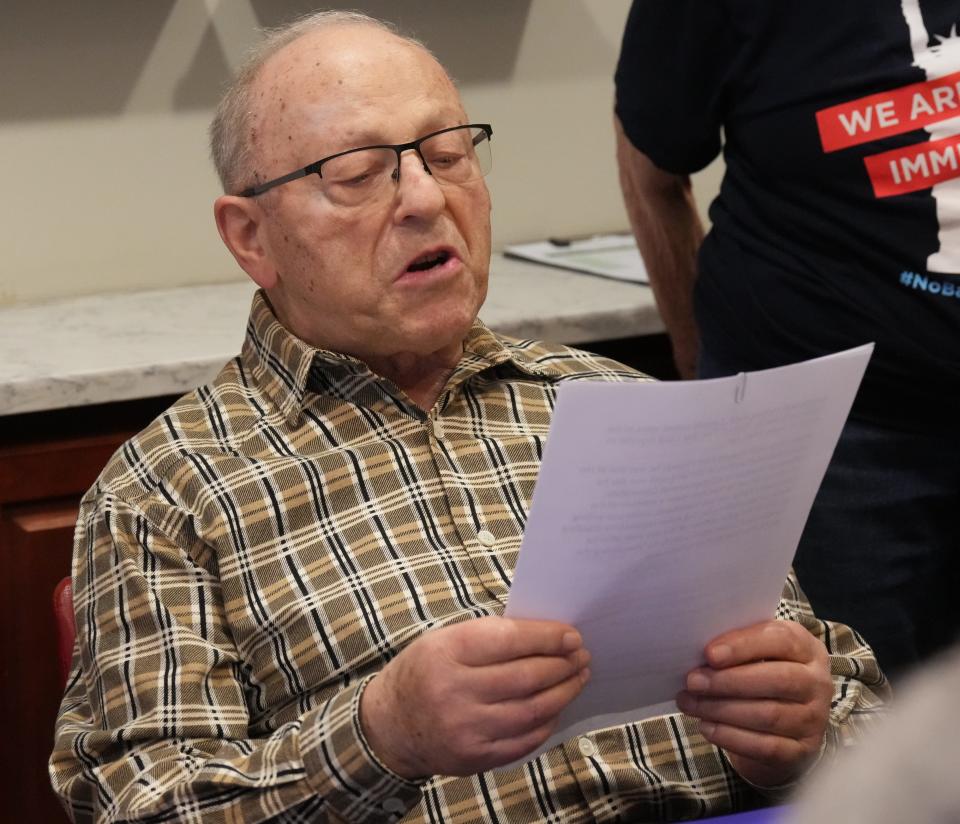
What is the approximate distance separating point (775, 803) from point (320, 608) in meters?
0.46

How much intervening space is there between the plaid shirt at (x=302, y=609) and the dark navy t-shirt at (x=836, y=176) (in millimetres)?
382

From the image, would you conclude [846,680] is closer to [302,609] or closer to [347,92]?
[302,609]

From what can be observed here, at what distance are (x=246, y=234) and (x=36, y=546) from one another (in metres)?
0.72

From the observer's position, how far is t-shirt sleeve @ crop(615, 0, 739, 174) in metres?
1.66

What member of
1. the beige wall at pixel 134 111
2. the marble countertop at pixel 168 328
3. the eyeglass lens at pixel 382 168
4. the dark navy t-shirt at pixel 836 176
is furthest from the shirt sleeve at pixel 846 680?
the beige wall at pixel 134 111

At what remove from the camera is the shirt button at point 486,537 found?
4.30 feet

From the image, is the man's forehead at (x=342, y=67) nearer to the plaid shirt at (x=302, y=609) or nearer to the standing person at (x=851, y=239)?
the plaid shirt at (x=302, y=609)

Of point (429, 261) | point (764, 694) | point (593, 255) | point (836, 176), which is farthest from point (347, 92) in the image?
point (593, 255)

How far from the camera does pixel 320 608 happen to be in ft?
4.04

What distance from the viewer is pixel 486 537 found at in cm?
131

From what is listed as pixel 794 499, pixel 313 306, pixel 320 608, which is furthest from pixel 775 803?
pixel 313 306

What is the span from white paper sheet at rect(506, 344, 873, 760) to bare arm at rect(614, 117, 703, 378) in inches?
39.4

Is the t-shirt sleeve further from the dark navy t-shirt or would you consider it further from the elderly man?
the elderly man

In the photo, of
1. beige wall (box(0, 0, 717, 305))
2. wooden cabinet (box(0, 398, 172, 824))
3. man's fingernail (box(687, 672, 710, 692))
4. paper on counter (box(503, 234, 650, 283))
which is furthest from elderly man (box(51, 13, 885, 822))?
beige wall (box(0, 0, 717, 305))
